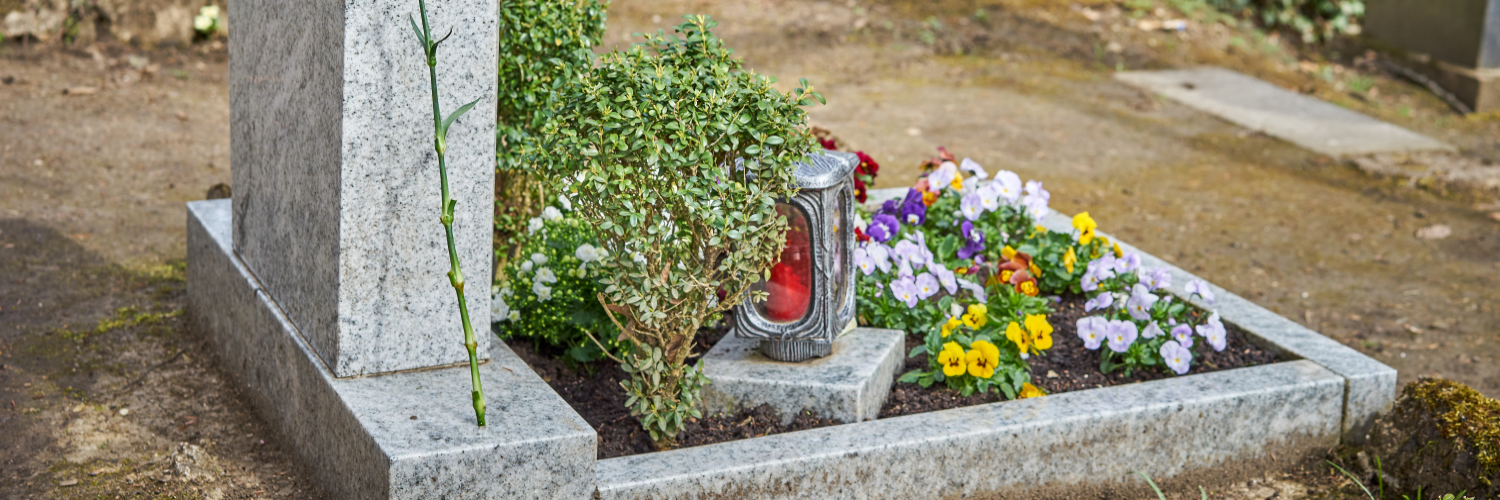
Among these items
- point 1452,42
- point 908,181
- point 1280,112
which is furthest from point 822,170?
point 1452,42

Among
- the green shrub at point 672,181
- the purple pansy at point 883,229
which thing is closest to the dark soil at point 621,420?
the green shrub at point 672,181

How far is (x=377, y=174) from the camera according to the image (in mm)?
2395

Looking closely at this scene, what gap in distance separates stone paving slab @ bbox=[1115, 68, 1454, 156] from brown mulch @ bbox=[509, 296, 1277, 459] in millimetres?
4022

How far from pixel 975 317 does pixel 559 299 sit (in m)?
1.10

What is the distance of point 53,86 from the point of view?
6.64 metres

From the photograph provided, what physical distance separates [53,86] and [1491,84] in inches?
361

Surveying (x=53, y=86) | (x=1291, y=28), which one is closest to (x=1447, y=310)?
(x=1291, y=28)

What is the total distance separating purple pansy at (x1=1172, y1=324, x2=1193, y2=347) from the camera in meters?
3.10

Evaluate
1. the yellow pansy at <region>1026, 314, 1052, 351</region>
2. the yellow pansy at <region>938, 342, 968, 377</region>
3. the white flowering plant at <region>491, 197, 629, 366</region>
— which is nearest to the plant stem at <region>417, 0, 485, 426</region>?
Result: the white flowering plant at <region>491, 197, 629, 366</region>

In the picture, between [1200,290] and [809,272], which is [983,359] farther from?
[1200,290]

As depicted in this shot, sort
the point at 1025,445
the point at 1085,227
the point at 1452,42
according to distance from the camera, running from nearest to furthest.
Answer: the point at 1025,445 < the point at 1085,227 < the point at 1452,42

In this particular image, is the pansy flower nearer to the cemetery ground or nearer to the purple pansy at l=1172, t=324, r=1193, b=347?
the purple pansy at l=1172, t=324, r=1193, b=347

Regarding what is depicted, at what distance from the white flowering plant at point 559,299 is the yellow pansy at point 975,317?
0.92 m

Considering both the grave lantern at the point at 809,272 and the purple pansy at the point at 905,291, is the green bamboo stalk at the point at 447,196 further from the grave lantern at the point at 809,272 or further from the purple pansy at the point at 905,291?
the purple pansy at the point at 905,291
